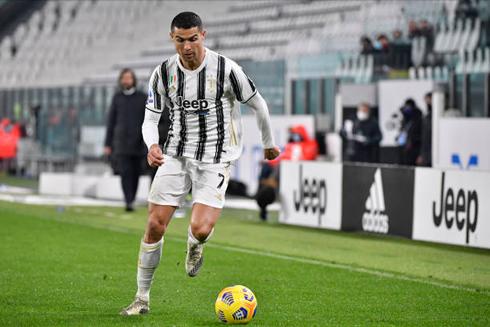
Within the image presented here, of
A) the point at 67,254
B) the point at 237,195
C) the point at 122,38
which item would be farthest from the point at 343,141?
the point at 122,38

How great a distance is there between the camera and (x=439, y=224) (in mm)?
9812

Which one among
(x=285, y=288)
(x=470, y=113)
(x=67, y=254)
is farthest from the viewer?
(x=470, y=113)

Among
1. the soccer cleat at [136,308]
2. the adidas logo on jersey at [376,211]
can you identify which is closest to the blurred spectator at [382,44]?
the adidas logo on jersey at [376,211]

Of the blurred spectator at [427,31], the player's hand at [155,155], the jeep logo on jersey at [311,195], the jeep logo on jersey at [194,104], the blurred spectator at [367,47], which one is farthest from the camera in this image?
the blurred spectator at [367,47]

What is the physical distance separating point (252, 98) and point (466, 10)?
13226 millimetres

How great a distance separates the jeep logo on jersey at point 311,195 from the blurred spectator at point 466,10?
7.47 meters

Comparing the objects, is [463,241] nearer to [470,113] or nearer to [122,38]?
[470,113]

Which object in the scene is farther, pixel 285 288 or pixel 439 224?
pixel 439 224

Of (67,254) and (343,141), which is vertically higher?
(343,141)

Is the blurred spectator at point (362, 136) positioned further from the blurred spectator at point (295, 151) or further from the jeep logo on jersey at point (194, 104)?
the jeep logo on jersey at point (194, 104)

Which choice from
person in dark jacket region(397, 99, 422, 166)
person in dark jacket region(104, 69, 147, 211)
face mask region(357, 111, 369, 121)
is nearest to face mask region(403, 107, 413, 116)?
person in dark jacket region(397, 99, 422, 166)

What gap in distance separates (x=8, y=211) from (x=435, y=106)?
706 cm

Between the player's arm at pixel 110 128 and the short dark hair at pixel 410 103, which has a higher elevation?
the short dark hair at pixel 410 103

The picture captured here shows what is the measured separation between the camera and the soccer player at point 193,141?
543cm
